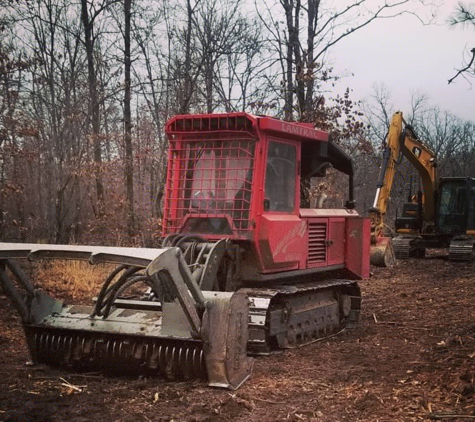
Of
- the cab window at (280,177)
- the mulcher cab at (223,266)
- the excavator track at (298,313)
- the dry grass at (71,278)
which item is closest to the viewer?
the mulcher cab at (223,266)

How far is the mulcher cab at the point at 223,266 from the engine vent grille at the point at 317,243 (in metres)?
0.02

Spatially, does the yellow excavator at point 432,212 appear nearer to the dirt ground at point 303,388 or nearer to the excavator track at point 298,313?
the excavator track at point 298,313

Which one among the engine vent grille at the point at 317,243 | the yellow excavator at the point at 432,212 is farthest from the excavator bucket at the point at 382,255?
the yellow excavator at the point at 432,212

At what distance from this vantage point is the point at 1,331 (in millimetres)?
8141

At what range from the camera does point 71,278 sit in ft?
38.1

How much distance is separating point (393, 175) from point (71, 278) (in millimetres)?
7545

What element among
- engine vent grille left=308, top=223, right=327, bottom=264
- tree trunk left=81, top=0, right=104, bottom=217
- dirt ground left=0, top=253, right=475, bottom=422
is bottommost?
dirt ground left=0, top=253, right=475, bottom=422

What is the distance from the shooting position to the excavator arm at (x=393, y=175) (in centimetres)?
1213

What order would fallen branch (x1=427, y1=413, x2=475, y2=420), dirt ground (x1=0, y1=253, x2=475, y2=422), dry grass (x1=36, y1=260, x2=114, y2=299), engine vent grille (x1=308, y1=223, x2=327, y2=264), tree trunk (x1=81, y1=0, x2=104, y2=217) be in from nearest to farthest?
1. fallen branch (x1=427, y1=413, x2=475, y2=420)
2. dirt ground (x1=0, y1=253, x2=475, y2=422)
3. engine vent grille (x1=308, y1=223, x2=327, y2=264)
4. dry grass (x1=36, y1=260, x2=114, y2=299)
5. tree trunk (x1=81, y1=0, x2=104, y2=217)

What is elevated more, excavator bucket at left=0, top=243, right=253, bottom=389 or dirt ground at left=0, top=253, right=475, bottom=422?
excavator bucket at left=0, top=243, right=253, bottom=389

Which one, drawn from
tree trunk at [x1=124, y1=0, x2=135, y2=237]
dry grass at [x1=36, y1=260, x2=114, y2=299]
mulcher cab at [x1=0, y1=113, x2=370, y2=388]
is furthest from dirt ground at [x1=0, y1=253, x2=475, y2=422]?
tree trunk at [x1=124, y1=0, x2=135, y2=237]

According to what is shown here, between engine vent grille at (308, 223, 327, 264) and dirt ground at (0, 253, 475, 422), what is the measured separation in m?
1.01

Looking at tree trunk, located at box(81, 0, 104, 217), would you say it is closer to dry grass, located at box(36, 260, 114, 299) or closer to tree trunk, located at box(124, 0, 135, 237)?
tree trunk, located at box(124, 0, 135, 237)

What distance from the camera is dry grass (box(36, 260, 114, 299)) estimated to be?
11.0 meters
